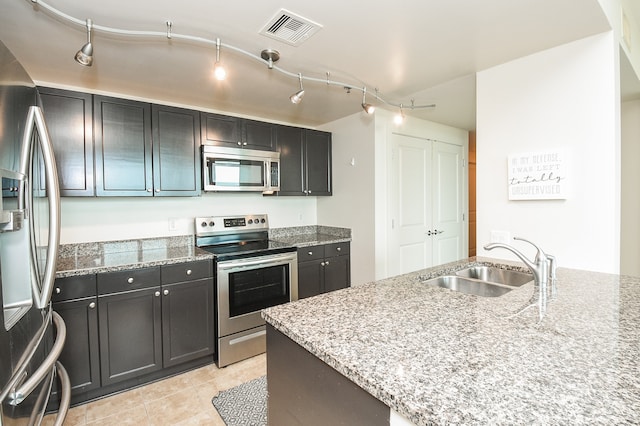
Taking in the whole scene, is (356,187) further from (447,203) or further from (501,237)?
(501,237)

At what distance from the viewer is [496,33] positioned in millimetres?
1843

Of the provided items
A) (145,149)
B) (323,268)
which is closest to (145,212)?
(145,149)

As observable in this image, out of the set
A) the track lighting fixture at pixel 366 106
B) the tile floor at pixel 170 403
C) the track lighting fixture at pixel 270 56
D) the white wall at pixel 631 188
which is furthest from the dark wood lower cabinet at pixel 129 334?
the white wall at pixel 631 188

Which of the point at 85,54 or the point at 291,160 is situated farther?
the point at 291,160

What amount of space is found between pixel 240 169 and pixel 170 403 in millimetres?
1962

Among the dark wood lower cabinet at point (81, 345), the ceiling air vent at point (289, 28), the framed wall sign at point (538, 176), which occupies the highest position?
the ceiling air vent at point (289, 28)

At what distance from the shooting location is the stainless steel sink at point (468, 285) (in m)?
1.74

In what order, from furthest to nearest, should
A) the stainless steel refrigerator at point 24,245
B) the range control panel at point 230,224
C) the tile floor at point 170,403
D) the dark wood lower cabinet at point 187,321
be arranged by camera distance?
the range control panel at point 230,224 < the dark wood lower cabinet at point 187,321 < the tile floor at point 170,403 < the stainless steel refrigerator at point 24,245

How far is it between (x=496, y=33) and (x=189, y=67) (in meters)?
2.00

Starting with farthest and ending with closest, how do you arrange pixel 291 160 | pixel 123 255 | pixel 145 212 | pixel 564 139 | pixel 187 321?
pixel 291 160 → pixel 145 212 → pixel 123 255 → pixel 187 321 → pixel 564 139

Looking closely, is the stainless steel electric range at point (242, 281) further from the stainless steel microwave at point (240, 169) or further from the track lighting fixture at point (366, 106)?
the track lighting fixture at point (366, 106)

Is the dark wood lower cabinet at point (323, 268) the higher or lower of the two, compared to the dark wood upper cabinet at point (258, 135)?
lower

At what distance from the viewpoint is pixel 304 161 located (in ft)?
11.7

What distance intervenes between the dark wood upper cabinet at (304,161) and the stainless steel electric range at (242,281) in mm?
726
